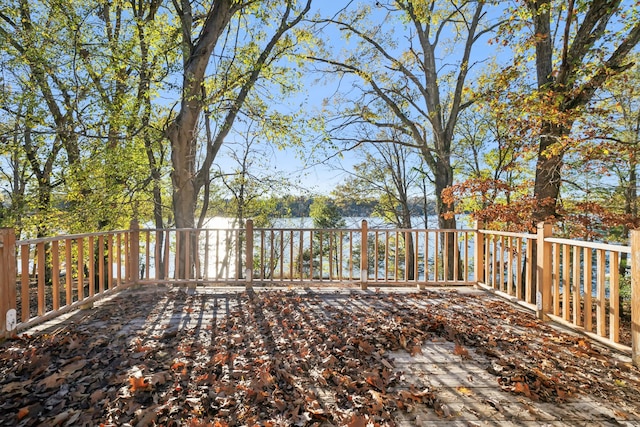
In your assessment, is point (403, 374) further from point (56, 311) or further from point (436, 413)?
point (56, 311)

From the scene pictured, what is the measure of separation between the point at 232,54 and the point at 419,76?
535 cm

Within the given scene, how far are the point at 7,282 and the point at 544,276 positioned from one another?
5488 mm

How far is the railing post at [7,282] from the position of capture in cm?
273

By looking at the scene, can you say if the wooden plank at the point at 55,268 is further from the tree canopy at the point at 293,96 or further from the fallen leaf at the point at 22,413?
the tree canopy at the point at 293,96

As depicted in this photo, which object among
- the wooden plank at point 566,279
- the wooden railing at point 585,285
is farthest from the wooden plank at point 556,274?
the wooden plank at point 566,279

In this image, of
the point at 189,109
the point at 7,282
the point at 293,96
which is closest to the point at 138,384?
the point at 7,282

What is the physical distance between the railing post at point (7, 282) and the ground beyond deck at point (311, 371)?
184 millimetres

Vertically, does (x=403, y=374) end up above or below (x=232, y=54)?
below

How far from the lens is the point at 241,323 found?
10.9 ft

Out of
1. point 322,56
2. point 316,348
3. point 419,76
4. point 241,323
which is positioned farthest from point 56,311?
point 419,76

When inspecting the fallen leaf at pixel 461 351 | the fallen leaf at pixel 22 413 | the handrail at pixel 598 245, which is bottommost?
the fallen leaf at pixel 461 351

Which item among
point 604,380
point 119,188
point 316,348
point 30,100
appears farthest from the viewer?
point 119,188

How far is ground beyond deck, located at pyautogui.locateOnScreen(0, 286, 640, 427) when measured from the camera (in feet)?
5.85

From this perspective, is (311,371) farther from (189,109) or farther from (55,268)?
(189,109)
